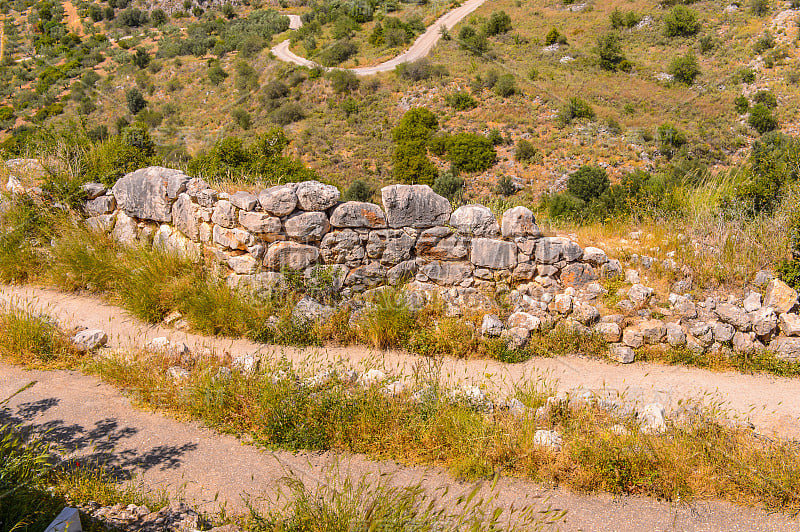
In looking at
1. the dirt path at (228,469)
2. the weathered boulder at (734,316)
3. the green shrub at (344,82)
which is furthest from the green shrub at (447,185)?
the dirt path at (228,469)

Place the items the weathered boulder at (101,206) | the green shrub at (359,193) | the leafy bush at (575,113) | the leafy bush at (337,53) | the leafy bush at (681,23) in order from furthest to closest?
the leafy bush at (337,53)
the leafy bush at (681,23)
the leafy bush at (575,113)
the green shrub at (359,193)
the weathered boulder at (101,206)

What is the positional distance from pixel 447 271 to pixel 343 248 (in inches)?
59.4

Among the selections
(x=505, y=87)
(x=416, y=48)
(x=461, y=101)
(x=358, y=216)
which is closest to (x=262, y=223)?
(x=358, y=216)

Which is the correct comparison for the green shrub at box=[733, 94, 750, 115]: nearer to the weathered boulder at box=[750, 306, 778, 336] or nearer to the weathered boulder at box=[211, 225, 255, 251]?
the weathered boulder at box=[750, 306, 778, 336]

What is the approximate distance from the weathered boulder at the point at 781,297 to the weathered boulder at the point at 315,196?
5783mm

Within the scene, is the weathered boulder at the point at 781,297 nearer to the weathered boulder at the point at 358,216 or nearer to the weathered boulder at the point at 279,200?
the weathered boulder at the point at 358,216

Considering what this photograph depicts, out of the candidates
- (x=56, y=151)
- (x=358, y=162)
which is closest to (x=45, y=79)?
(x=358, y=162)

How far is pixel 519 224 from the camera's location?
22.5 feet

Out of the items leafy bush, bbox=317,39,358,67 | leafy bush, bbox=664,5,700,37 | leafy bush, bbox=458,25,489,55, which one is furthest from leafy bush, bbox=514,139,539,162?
leafy bush, bbox=664,5,700,37

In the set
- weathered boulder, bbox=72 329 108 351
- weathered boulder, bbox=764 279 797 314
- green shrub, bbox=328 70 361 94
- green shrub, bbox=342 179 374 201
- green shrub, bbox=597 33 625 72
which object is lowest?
green shrub, bbox=342 179 374 201

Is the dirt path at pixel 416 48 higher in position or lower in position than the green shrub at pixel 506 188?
higher

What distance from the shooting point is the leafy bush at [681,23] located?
1732 inches

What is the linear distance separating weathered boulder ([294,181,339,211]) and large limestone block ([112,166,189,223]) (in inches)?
76.3

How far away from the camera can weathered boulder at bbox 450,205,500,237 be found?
22.5 ft
